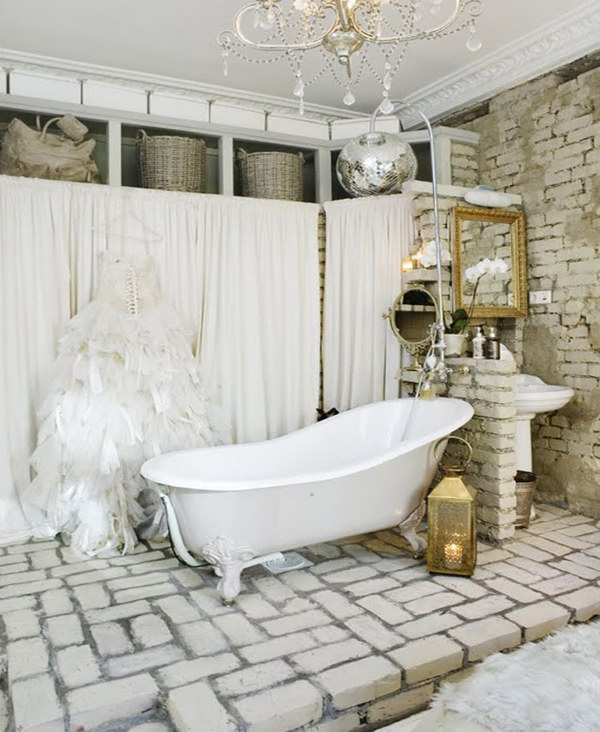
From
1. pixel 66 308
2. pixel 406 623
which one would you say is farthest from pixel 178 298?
pixel 406 623

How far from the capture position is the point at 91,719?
5.94 ft

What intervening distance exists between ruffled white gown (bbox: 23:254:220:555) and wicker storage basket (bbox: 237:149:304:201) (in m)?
1.10

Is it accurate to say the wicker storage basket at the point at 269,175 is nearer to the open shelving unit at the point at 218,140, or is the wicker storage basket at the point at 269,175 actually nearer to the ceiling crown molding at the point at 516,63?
the open shelving unit at the point at 218,140

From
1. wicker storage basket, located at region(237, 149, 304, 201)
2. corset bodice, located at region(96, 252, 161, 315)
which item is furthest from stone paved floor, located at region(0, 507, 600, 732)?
wicker storage basket, located at region(237, 149, 304, 201)

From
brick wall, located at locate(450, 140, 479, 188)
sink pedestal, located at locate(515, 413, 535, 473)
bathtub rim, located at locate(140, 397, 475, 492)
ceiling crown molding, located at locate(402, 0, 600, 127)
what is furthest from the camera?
brick wall, located at locate(450, 140, 479, 188)

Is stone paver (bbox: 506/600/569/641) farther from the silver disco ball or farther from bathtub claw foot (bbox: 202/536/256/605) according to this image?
the silver disco ball

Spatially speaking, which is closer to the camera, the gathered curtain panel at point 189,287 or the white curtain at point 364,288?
the gathered curtain panel at point 189,287

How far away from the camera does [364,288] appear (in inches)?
160

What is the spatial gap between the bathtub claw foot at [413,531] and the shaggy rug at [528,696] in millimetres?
1372

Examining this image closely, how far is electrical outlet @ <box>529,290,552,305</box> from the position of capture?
13.0 feet

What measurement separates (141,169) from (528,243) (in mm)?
2537

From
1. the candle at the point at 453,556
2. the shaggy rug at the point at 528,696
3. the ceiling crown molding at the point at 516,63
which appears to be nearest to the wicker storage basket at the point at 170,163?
the ceiling crown molding at the point at 516,63

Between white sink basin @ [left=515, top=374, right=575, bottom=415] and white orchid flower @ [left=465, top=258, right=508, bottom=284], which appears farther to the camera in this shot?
white orchid flower @ [left=465, top=258, right=508, bottom=284]

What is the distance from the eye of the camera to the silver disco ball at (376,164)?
2729mm
